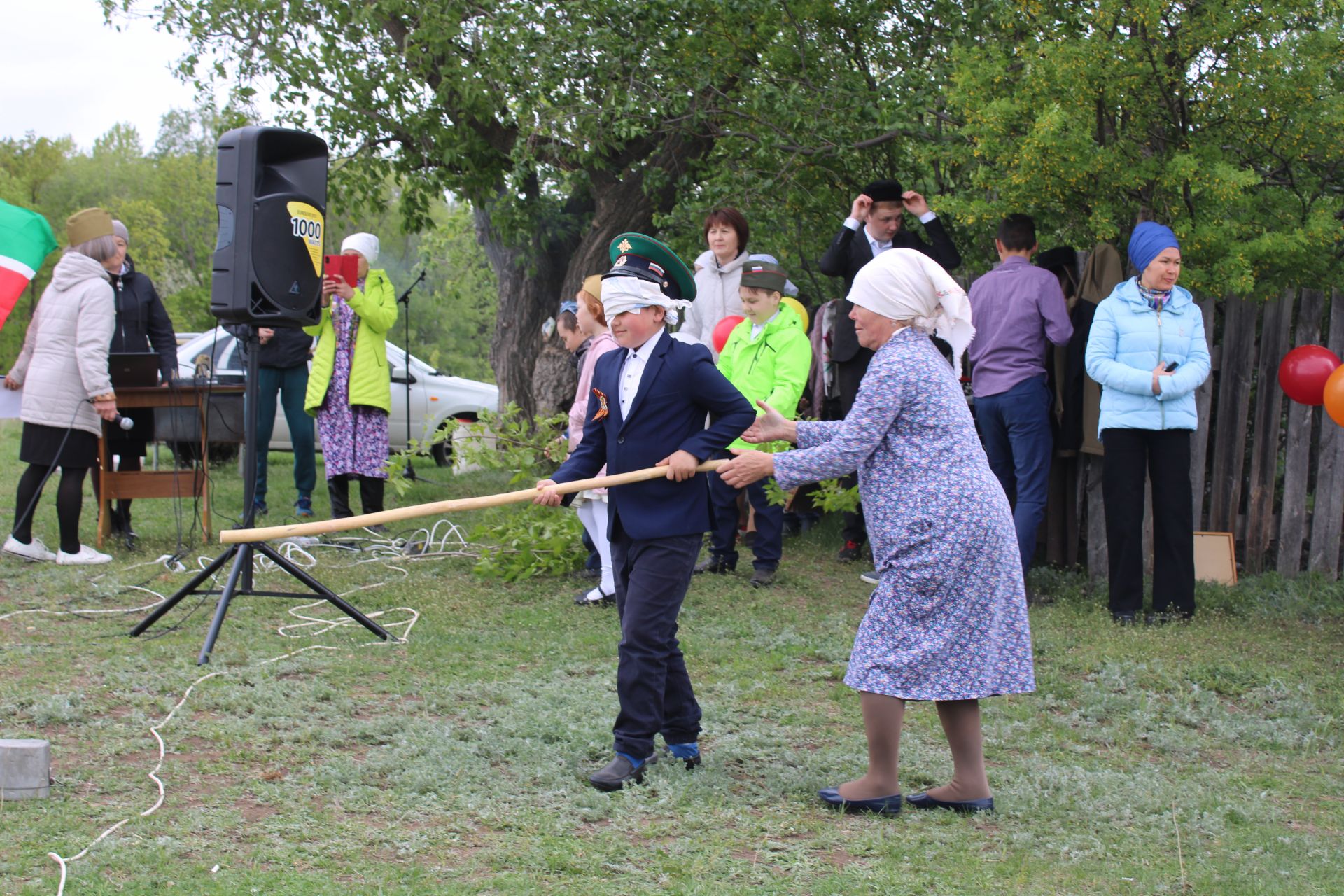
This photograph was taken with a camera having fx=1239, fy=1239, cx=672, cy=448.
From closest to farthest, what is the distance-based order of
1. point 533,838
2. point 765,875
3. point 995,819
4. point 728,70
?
point 765,875
point 533,838
point 995,819
point 728,70

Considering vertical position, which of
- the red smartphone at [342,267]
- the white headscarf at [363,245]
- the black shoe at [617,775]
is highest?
the white headscarf at [363,245]

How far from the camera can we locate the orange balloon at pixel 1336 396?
6559 mm

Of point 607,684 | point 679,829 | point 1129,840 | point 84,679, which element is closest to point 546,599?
point 607,684

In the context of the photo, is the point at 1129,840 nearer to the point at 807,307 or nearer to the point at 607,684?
the point at 607,684

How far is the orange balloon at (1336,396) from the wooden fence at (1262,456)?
87cm

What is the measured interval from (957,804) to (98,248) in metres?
6.80

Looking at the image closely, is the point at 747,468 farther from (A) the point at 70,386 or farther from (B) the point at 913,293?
(A) the point at 70,386

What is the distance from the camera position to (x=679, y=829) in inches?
150

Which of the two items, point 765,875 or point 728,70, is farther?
point 728,70

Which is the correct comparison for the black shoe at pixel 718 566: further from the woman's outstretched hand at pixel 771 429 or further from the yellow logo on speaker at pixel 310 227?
the woman's outstretched hand at pixel 771 429

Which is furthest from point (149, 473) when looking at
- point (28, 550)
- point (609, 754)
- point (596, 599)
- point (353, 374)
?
point (609, 754)

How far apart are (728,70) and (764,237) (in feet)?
4.59

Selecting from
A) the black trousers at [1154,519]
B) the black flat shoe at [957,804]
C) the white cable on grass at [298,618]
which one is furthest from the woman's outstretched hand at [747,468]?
the black trousers at [1154,519]

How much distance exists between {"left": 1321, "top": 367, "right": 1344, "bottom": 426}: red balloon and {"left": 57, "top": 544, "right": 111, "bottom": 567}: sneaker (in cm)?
739
